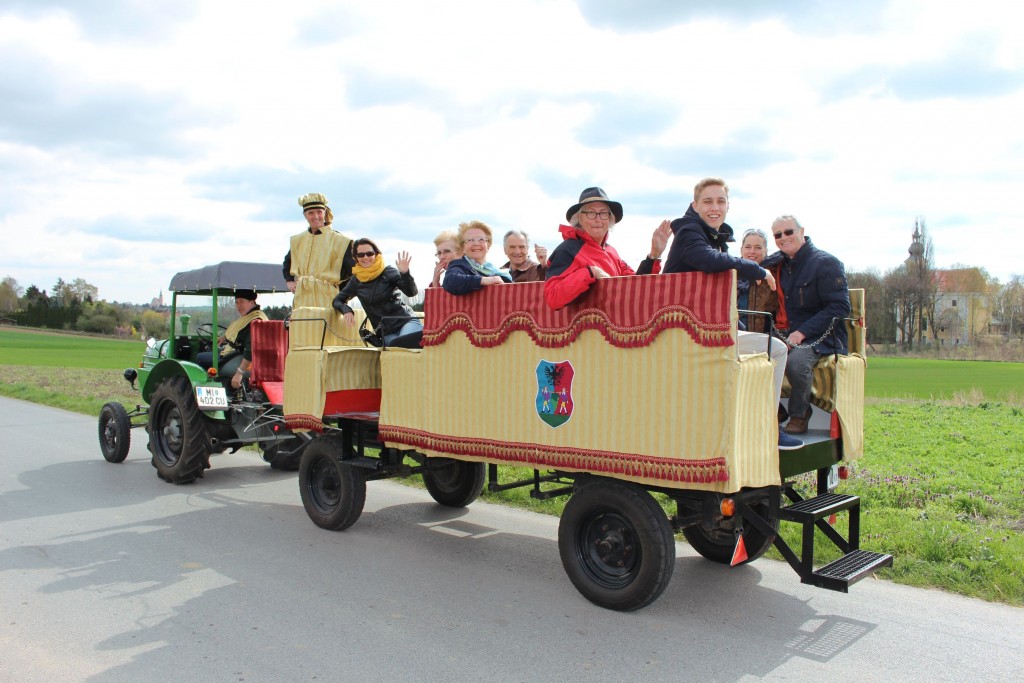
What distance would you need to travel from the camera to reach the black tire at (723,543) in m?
5.30

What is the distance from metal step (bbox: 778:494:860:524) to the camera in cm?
449

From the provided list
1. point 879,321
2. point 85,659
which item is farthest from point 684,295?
point 879,321

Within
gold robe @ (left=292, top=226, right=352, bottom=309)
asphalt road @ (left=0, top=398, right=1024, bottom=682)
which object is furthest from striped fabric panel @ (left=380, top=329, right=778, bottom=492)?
gold robe @ (left=292, top=226, right=352, bottom=309)

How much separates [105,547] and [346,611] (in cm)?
256

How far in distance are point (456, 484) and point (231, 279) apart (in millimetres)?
3815

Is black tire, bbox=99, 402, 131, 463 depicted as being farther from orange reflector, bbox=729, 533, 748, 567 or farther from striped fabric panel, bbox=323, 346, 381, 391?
orange reflector, bbox=729, 533, 748, 567

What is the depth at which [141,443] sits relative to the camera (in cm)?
1147

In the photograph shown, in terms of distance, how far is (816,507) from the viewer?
4.72 metres

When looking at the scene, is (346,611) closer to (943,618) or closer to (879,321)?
(943,618)

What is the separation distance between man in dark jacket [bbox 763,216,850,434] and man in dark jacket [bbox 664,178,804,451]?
1.14ft

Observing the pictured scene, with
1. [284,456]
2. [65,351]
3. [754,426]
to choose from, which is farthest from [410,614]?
[65,351]

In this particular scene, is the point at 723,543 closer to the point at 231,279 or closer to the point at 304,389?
the point at 304,389

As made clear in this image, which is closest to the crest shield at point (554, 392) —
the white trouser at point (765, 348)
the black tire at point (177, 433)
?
the white trouser at point (765, 348)

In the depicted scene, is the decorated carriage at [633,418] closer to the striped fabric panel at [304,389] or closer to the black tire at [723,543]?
the black tire at [723,543]
